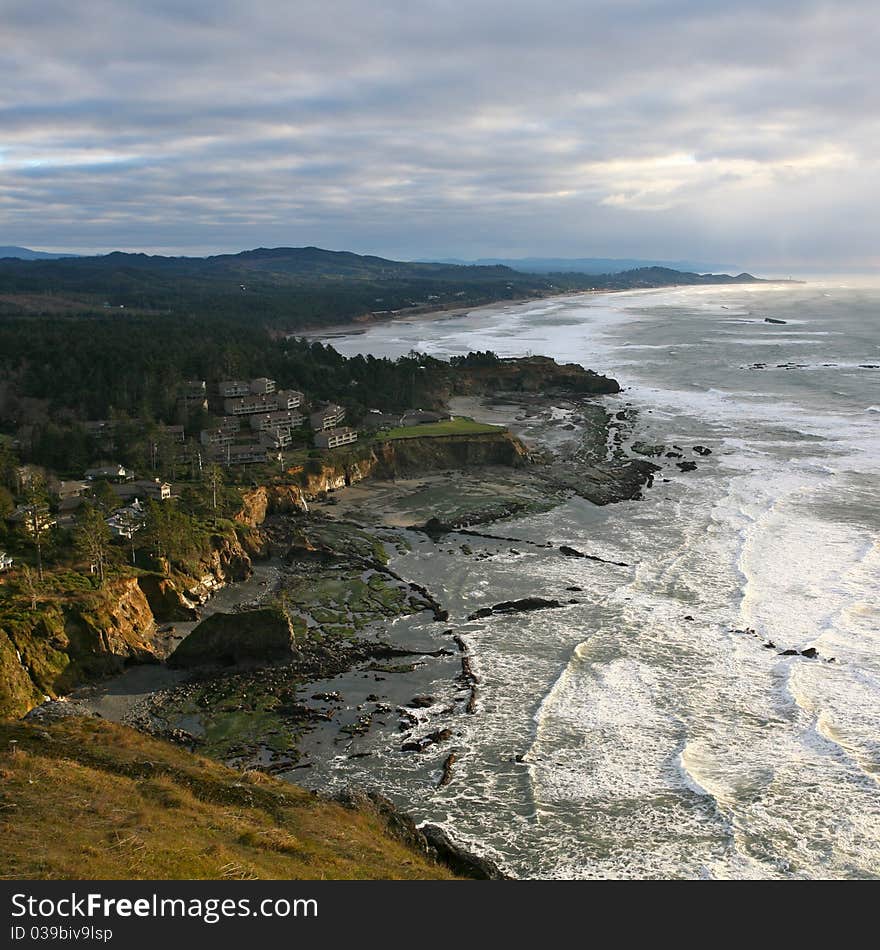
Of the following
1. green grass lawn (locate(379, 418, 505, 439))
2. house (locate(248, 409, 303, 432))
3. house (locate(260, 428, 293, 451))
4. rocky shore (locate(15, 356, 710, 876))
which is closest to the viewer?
rocky shore (locate(15, 356, 710, 876))

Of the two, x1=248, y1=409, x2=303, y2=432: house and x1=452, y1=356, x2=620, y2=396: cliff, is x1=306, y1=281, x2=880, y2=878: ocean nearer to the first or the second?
x1=248, y1=409, x2=303, y2=432: house

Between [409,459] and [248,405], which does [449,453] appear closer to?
[409,459]

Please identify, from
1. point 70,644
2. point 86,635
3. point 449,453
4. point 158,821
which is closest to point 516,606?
point 86,635

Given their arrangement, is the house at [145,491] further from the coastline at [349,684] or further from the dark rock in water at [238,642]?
the dark rock in water at [238,642]

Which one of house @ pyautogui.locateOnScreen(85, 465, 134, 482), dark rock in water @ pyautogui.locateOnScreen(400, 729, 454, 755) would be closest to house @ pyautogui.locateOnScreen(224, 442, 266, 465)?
house @ pyautogui.locateOnScreen(85, 465, 134, 482)

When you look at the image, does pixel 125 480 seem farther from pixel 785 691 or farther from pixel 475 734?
pixel 785 691

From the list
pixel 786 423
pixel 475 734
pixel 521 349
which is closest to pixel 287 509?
pixel 475 734
